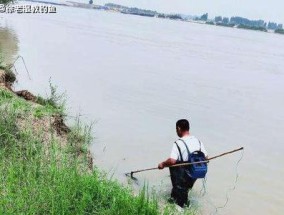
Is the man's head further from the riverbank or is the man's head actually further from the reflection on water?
the reflection on water

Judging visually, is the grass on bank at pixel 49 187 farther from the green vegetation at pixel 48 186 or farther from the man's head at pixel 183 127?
the man's head at pixel 183 127

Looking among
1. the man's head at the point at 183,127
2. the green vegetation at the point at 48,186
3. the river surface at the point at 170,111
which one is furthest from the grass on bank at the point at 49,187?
the river surface at the point at 170,111

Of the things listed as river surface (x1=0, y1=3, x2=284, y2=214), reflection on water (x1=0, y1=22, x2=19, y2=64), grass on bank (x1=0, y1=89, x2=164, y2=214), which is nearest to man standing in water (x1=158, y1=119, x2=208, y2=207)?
river surface (x1=0, y1=3, x2=284, y2=214)

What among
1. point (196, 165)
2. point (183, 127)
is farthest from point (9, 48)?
point (196, 165)

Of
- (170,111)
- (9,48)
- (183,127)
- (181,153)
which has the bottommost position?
(170,111)

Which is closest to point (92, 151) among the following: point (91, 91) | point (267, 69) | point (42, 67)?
point (91, 91)

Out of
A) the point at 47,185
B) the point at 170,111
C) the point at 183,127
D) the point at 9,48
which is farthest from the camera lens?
the point at 9,48

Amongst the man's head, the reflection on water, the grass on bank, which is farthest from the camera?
the reflection on water

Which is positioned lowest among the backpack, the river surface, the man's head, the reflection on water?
the river surface

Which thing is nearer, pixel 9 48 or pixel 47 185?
pixel 47 185

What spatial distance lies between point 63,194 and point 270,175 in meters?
6.41

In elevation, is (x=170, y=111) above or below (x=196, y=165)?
below

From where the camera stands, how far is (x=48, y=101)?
35.9 ft

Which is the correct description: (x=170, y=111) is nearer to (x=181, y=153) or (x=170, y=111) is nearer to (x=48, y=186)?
(x=181, y=153)
